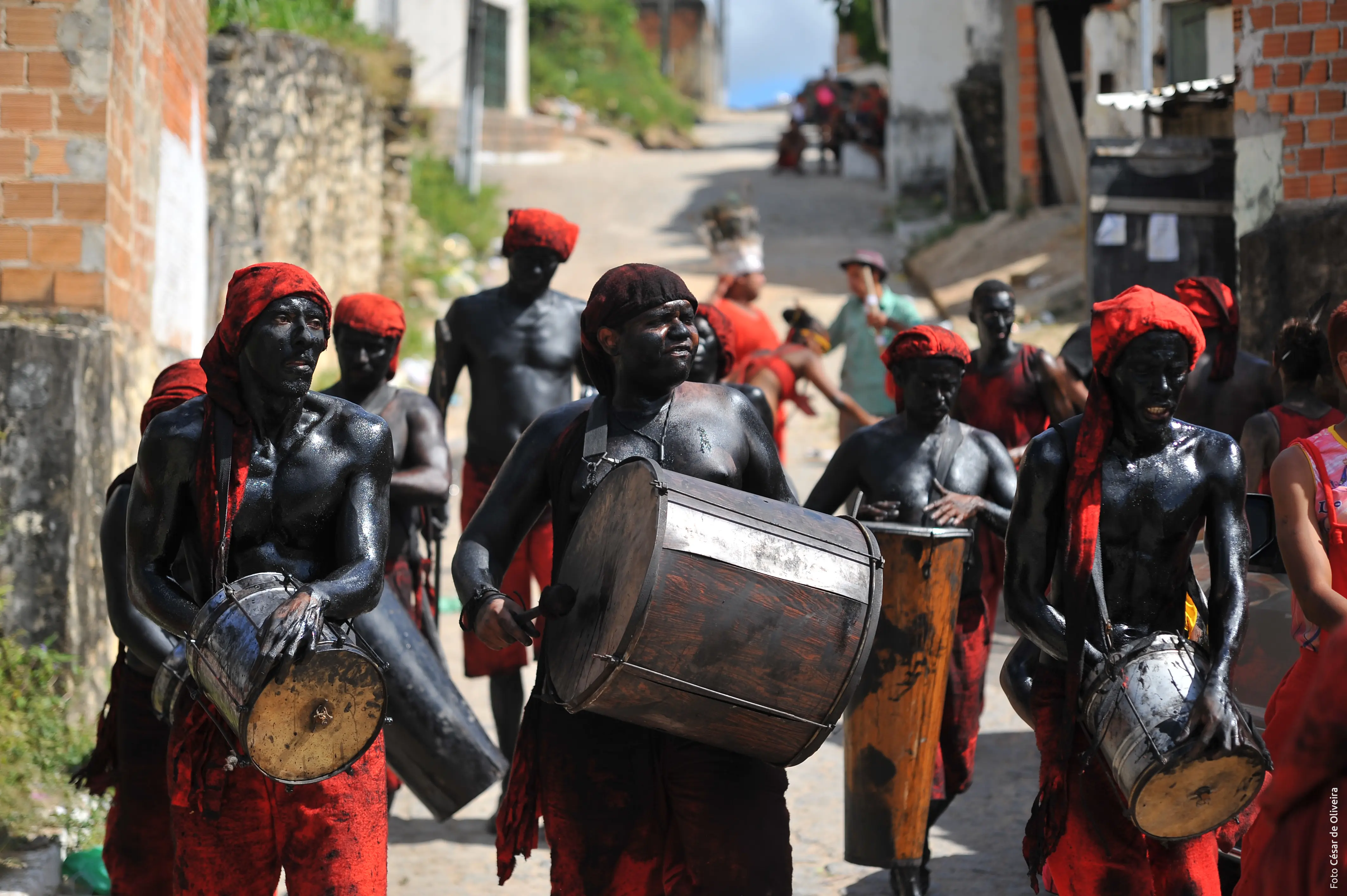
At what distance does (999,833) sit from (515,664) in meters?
1.91

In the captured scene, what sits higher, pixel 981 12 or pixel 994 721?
pixel 981 12


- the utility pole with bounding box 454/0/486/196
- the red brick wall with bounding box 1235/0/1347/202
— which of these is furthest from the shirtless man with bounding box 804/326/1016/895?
the utility pole with bounding box 454/0/486/196

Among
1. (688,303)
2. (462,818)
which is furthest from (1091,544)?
(462,818)

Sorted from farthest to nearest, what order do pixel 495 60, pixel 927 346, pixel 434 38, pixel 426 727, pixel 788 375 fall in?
pixel 495 60 < pixel 434 38 < pixel 788 375 < pixel 927 346 < pixel 426 727

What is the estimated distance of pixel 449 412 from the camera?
1391 cm

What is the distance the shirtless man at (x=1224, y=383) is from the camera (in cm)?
571

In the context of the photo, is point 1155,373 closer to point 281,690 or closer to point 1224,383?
point 281,690

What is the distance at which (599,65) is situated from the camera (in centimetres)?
3634

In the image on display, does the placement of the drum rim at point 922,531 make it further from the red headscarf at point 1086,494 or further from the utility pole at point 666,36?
the utility pole at point 666,36

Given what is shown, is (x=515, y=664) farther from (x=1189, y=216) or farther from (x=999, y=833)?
(x=1189, y=216)

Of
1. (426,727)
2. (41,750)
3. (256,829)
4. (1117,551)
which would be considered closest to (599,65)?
(41,750)

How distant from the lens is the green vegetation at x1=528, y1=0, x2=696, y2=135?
113 ft

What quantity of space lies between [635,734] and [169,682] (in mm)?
1237

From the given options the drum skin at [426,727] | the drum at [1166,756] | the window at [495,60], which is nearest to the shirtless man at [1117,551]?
the drum at [1166,756]
